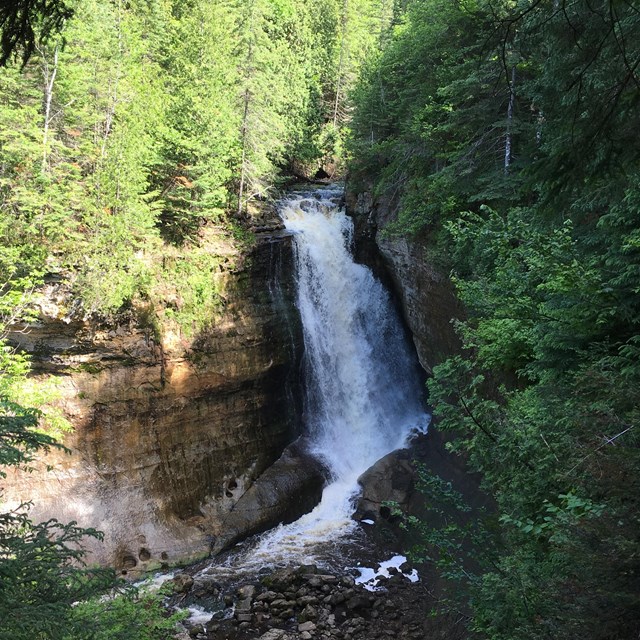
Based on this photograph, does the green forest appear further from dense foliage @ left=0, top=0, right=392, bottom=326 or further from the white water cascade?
the white water cascade

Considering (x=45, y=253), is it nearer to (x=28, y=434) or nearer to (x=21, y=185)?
(x=21, y=185)

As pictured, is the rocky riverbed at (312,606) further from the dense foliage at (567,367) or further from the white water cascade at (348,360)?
the white water cascade at (348,360)

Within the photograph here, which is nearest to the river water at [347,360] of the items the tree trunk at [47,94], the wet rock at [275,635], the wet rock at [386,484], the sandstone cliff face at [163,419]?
the wet rock at [386,484]

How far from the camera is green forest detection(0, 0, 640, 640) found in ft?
12.0

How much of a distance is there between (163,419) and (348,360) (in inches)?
296

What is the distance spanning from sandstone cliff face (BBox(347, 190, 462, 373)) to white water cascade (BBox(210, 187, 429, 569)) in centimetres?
92

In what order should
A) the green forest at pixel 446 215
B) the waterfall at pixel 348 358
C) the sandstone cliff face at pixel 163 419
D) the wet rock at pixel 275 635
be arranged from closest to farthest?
1. the green forest at pixel 446 215
2. the wet rock at pixel 275 635
3. the sandstone cliff face at pixel 163 419
4. the waterfall at pixel 348 358

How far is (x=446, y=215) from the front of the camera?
14742mm

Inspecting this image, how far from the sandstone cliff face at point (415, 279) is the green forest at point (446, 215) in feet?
2.47

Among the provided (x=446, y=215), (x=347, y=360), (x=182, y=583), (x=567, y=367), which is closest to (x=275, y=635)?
(x=182, y=583)

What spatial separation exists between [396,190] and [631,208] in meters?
13.7

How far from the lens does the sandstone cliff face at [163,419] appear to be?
42.7 feet

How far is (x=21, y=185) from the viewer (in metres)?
12.2

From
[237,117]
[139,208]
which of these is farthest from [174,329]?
[237,117]
